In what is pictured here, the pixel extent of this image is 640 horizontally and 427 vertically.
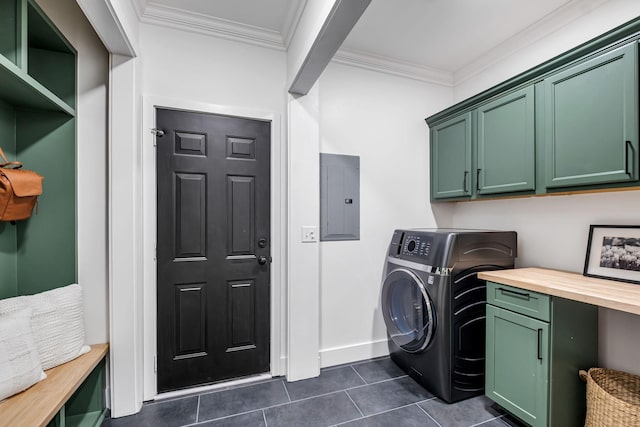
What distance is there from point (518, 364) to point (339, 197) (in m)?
1.64

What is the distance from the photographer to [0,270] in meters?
1.56

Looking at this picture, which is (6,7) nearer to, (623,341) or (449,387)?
(449,387)

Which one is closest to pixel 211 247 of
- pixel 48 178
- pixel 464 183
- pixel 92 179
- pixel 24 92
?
pixel 92 179

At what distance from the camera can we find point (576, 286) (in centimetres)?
153

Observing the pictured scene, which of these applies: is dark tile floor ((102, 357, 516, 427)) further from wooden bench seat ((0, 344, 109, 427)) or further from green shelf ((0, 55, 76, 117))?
green shelf ((0, 55, 76, 117))

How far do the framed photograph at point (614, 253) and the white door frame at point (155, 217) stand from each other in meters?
2.02

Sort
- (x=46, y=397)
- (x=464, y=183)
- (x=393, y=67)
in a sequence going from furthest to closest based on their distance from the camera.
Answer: (x=393, y=67) < (x=464, y=183) < (x=46, y=397)

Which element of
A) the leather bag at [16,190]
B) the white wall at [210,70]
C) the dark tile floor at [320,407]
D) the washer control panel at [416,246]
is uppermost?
the white wall at [210,70]

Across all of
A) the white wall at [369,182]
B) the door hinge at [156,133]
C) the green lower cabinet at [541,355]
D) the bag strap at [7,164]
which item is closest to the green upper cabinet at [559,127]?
the white wall at [369,182]

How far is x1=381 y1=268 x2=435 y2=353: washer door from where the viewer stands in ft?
6.59

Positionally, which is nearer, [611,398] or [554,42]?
[611,398]

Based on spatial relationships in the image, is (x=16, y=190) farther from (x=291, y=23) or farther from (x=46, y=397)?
(x=291, y=23)

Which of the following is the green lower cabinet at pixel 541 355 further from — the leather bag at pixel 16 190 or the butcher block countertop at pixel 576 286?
the leather bag at pixel 16 190

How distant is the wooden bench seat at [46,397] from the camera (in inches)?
45.6
